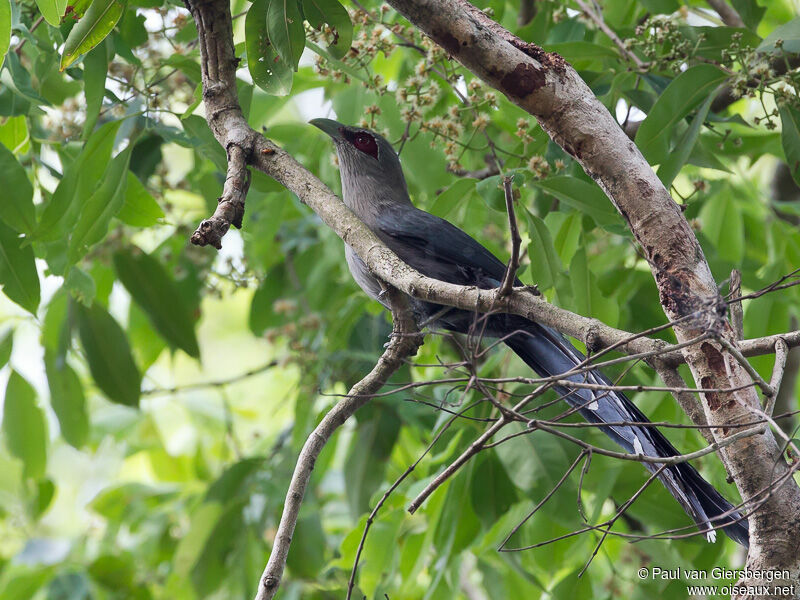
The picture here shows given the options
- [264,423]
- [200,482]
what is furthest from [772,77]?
[264,423]

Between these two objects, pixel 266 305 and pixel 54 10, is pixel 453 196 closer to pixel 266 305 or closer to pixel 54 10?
pixel 54 10

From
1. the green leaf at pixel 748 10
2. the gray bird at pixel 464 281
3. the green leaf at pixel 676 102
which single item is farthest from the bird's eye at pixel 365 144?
the green leaf at pixel 748 10

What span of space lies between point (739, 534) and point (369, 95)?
7.42 feet

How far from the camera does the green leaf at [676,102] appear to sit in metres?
2.39

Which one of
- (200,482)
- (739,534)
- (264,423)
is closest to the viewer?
(739,534)

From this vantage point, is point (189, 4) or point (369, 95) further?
point (369, 95)

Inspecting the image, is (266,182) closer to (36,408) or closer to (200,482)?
(36,408)

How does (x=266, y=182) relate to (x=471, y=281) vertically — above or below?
above

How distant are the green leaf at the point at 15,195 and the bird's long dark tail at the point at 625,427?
5.23 ft

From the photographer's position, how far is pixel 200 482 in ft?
17.5

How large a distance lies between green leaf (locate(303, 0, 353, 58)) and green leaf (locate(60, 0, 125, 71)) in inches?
19.9

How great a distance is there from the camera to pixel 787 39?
2238 millimetres

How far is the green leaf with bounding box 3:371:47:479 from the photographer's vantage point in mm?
3645

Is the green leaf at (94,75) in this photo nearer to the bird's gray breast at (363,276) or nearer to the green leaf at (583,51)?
the bird's gray breast at (363,276)
